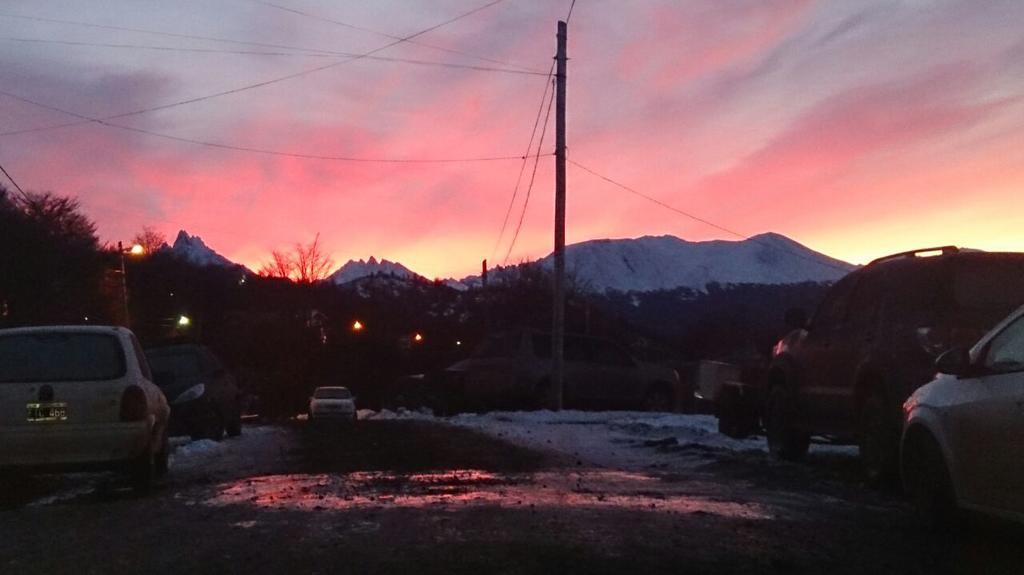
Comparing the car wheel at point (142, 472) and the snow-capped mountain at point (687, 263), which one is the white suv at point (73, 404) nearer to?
the car wheel at point (142, 472)

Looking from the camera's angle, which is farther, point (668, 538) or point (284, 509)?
point (284, 509)

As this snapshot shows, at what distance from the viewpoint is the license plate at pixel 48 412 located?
401 inches

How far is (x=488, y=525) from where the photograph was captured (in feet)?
24.1

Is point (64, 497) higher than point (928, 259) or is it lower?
lower

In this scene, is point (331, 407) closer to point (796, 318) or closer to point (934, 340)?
point (796, 318)

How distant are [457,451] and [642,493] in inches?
231

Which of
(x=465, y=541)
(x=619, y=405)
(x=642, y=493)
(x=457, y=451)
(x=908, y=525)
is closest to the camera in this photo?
(x=465, y=541)

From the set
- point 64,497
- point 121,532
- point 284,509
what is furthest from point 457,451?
point 121,532

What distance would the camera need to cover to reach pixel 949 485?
292 inches

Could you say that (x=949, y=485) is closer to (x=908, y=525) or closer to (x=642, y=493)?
(x=908, y=525)

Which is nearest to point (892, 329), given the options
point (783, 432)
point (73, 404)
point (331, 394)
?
point (783, 432)

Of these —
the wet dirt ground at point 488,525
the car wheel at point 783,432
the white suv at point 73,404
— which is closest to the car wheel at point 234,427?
the wet dirt ground at point 488,525

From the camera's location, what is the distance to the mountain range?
4555 inches

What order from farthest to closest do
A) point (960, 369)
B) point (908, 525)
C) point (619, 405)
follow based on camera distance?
point (619, 405), point (908, 525), point (960, 369)
